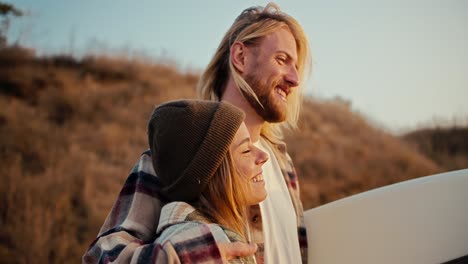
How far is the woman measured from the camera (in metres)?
1.28

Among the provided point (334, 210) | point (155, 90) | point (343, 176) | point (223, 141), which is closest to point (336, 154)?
point (343, 176)

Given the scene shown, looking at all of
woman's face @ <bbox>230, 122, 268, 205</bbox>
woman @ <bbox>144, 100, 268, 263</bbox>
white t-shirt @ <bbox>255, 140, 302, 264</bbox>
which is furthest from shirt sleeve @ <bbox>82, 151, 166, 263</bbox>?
white t-shirt @ <bbox>255, 140, 302, 264</bbox>

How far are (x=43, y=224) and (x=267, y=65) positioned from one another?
14.0ft

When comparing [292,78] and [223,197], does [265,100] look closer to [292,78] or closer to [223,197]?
[292,78]

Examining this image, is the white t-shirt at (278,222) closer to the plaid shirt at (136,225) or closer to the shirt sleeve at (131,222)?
the plaid shirt at (136,225)

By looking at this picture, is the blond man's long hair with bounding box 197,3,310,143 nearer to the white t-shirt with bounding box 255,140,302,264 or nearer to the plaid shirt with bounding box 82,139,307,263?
the white t-shirt with bounding box 255,140,302,264

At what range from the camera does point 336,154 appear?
9203 mm

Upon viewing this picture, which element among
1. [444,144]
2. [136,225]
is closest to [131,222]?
[136,225]

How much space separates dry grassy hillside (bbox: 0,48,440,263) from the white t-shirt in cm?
387

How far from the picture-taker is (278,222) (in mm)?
1885

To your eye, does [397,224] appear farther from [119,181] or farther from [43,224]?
[119,181]

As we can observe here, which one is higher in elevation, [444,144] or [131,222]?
[131,222]

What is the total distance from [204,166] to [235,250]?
24 cm

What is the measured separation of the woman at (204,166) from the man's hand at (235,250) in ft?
0.07
